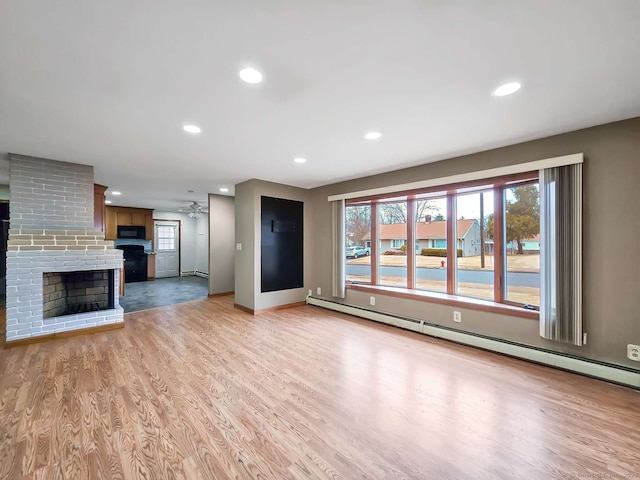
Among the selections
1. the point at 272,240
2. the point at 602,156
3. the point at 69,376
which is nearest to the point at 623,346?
the point at 602,156

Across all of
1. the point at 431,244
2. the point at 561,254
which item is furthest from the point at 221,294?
the point at 561,254

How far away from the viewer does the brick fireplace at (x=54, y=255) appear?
11.0ft

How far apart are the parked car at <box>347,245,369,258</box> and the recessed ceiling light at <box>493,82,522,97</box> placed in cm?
324

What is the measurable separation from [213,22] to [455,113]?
1.97m

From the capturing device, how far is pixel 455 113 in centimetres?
233

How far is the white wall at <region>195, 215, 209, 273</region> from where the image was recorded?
978cm

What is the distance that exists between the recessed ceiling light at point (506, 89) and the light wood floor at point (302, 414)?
7.87 ft

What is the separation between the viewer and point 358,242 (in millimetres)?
5070

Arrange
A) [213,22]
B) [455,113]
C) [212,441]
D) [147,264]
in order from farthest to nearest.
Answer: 1. [147,264]
2. [455,113]
3. [212,441]
4. [213,22]

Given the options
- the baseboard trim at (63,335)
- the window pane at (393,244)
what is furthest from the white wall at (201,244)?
the window pane at (393,244)

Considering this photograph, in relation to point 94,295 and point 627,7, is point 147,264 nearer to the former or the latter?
point 94,295

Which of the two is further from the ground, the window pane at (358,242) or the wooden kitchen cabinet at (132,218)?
the wooden kitchen cabinet at (132,218)

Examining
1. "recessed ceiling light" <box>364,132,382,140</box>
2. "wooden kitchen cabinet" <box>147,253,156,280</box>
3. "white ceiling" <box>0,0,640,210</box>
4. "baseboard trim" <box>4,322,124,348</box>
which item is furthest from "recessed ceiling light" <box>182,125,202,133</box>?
"wooden kitchen cabinet" <box>147,253,156,280</box>

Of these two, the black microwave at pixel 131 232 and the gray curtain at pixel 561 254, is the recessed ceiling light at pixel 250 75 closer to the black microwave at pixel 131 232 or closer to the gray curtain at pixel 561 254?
the gray curtain at pixel 561 254
